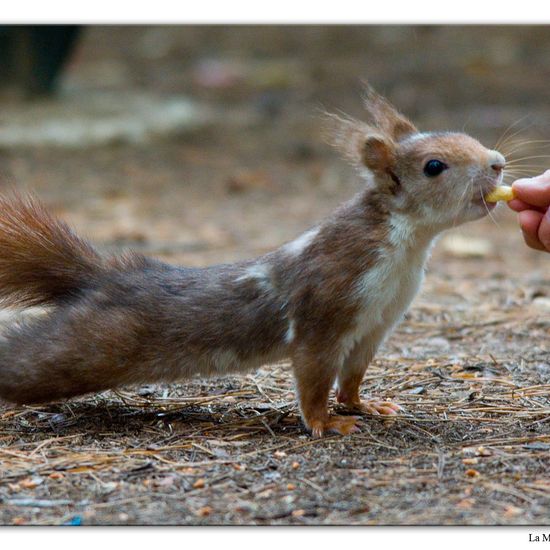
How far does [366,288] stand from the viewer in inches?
187

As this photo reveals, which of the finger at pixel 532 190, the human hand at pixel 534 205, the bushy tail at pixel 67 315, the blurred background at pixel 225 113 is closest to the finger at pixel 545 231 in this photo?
the human hand at pixel 534 205

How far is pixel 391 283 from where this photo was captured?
483cm

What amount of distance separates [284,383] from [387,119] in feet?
5.34

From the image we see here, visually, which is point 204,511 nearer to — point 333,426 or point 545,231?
point 333,426

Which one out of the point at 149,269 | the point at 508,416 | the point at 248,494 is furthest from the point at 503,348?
→ the point at 248,494

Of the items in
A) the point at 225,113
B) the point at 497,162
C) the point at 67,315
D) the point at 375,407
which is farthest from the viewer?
the point at 225,113

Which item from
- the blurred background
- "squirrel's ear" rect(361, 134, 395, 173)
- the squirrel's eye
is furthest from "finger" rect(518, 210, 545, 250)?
the blurred background

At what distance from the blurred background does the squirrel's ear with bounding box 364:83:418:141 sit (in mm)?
3379

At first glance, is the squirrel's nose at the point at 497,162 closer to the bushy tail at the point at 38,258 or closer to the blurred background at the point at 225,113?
the bushy tail at the point at 38,258

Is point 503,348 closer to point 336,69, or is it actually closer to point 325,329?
point 325,329

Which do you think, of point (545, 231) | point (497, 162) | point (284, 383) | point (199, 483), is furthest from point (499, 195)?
point (199, 483)

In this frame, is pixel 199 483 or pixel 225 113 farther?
pixel 225 113

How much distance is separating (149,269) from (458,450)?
71.4 inches

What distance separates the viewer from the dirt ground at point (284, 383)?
13.2 ft
